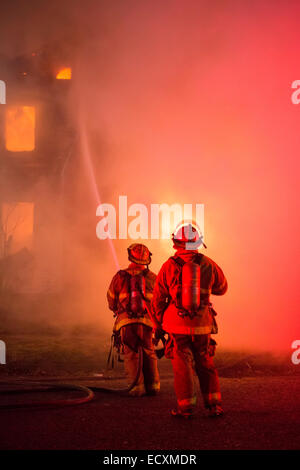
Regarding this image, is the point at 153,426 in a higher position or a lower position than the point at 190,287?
lower

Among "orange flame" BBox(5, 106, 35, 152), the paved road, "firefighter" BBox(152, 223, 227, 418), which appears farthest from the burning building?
"firefighter" BBox(152, 223, 227, 418)

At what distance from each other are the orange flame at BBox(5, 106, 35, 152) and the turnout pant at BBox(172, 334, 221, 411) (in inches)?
414

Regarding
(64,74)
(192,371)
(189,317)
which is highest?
(64,74)

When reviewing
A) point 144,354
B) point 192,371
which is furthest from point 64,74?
point 192,371

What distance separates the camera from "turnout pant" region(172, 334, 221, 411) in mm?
3850

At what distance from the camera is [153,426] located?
362 centimetres

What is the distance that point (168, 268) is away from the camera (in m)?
4.13

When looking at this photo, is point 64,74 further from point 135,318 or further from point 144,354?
point 144,354

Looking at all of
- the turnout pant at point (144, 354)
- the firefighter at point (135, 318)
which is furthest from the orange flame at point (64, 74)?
the turnout pant at point (144, 354)

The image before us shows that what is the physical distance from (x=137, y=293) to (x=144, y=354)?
1.87 ft

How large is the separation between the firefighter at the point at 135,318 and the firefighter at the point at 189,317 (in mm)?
735

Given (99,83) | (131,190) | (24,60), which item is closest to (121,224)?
(131,190)

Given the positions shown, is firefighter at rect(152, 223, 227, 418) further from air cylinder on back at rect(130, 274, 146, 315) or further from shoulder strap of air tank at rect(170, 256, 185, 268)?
air cylinder on back at rect(130, 274, 146, 315)
